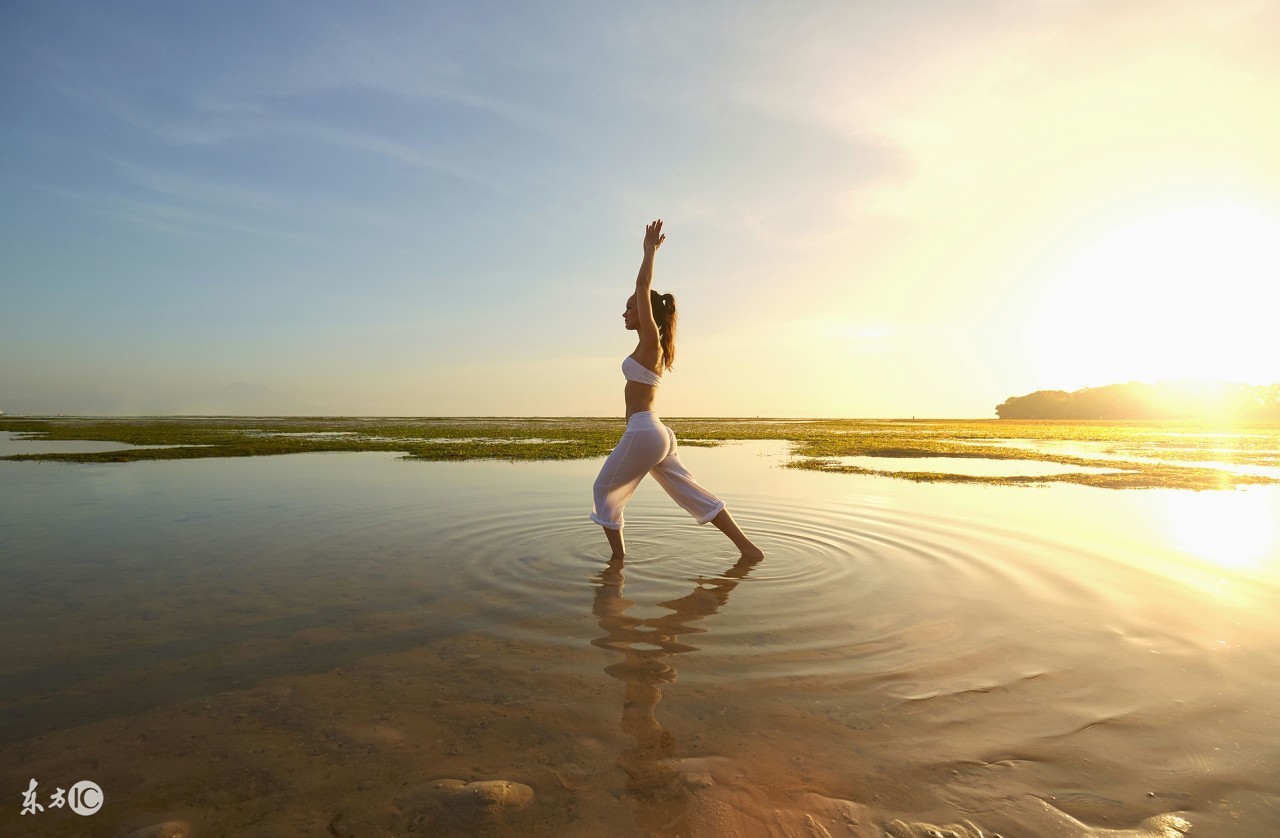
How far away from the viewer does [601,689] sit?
15.0 feet

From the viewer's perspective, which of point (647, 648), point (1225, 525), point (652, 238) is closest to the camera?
point (647, 648)

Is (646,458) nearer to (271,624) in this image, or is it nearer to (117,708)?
(271,624)

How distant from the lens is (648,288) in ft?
24.7

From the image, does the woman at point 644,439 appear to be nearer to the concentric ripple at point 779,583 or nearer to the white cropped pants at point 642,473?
the white cropped pants at point 642,473

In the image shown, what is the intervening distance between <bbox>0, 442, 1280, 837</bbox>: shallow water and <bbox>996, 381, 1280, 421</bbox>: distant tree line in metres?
138

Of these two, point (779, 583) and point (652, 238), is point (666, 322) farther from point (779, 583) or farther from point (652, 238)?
point (779, 583)

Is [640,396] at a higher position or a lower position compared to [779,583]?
higher

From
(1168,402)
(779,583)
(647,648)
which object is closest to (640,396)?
(779,583)

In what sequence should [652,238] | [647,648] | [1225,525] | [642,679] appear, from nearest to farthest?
[642,679] → [647,648] → [652,238] → [1225,525]

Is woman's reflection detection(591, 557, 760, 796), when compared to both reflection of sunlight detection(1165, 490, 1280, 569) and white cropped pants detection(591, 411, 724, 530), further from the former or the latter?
reflection of sunlight detection(1165, 490, 1280, 569)

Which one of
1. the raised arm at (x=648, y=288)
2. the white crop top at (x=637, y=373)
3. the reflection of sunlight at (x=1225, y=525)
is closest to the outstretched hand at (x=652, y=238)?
the raised arm at (x=648, y=288)

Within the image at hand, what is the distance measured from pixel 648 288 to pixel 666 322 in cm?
98

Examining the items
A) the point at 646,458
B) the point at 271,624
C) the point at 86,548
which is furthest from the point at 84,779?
the point at 86,548

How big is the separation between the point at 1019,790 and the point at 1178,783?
0.91 m
